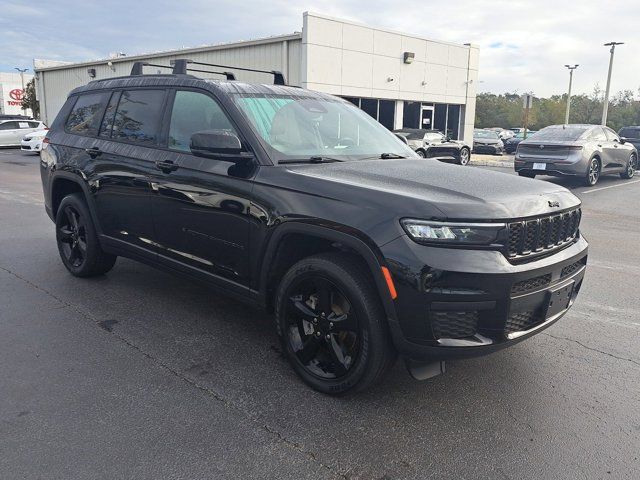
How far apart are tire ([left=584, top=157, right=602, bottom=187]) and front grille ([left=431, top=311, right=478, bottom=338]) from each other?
12.1 m

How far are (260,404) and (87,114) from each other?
11.3 feet

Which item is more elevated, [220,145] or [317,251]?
[220,145]

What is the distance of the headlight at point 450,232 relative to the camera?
268 centimetres

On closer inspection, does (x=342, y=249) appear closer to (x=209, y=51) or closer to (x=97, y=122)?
(x=97, y=122)

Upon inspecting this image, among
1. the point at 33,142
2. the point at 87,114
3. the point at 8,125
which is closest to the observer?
the point at 87,114

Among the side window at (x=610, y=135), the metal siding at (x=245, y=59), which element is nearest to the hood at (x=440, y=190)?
the side window at (x=610, y=135)

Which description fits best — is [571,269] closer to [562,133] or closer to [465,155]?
[562,133]

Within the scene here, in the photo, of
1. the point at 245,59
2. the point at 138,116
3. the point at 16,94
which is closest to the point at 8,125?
the point at 245,59

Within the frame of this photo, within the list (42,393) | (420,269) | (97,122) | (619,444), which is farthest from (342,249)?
(97,122)

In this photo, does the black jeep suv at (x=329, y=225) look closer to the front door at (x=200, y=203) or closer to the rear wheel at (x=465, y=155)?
the front door at (x=200, y=203)

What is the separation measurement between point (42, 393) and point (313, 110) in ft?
8.49

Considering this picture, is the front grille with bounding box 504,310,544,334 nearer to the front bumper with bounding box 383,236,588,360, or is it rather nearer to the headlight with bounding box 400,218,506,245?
the front bumper with bounding box 383,236,588,360

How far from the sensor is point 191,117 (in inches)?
157

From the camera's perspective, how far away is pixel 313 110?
4.09 metres
